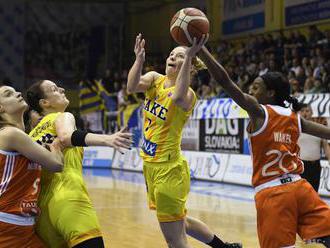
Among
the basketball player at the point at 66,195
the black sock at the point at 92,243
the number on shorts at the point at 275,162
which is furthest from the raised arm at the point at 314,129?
the black sock at the point at 92,243

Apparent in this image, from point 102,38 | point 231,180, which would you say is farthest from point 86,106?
point 231,180

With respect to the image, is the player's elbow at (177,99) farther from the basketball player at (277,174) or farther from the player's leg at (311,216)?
the player's leg at (311,216)

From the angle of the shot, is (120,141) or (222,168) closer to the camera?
(120,141)

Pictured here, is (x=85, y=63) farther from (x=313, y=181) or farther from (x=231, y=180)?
(x=313, y=181)

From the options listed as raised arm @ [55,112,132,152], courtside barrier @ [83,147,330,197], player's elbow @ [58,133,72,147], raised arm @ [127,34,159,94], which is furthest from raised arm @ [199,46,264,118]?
courtside barrier @ [83,147,330,197]

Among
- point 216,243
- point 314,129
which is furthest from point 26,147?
point 216,243

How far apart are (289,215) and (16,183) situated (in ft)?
5.84

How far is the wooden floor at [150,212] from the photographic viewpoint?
816 centimetres

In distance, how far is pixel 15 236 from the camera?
419 centimetres

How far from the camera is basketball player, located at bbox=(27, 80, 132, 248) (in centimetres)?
426

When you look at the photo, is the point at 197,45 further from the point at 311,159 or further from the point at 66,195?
the point at 311,159

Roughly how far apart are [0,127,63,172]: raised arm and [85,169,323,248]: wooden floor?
12.1 feet

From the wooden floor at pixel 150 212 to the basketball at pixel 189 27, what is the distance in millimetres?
3482

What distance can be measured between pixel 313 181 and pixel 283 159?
4066 mm
